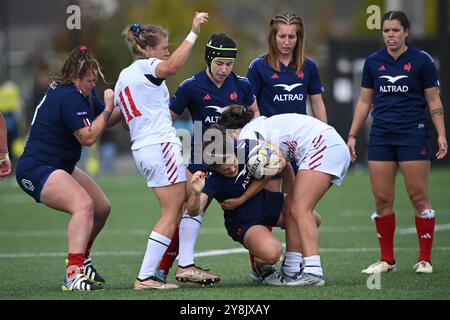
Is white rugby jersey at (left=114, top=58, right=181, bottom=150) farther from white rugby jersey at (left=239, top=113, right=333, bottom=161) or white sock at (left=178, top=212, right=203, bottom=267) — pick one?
white sock at (left=178, top=212, right=203, bottom=267)

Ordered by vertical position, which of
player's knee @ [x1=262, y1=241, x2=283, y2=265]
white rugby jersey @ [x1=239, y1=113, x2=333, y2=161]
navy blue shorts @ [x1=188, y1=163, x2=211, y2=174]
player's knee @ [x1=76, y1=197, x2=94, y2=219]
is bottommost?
player's knee @ [x1=262, y1=241, x2=283, y2=265]

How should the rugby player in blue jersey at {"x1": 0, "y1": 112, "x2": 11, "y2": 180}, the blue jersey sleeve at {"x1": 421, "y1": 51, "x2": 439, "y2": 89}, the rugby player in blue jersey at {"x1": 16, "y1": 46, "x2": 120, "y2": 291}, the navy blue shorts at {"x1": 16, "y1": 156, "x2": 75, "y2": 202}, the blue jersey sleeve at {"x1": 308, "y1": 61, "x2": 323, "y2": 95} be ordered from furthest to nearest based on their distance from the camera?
the blue jersey sleeve at {"x1": 308, "y1": 61, "x2": 323, "y2": 95}
the blue jersey sleeve at {"x1": 421, "y1": 51, "x2": 439, "y2": 89}
the rugby player in blue jersey at {"x1": 0, "y1": 112, "x2": 11, "y2": 180}
the navy blue shorts at {"x1": 16, "y1": 156, "x2": 75, "y2": 202}
the rugby player in blue jersey at {"x1": 16, "y1": 46, "x2": 120, "y2": 291}

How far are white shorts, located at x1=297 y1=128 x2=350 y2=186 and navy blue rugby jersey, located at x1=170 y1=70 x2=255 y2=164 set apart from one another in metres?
0.89

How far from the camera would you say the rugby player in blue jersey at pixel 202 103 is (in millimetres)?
8117

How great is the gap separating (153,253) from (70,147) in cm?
119

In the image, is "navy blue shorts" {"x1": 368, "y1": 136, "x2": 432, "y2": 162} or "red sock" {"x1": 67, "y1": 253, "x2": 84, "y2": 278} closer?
"red sock" {"x1": 67, "y1": 253, "x2": 84, "y2": 278}

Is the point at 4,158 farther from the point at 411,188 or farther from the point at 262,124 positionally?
the point at 411,188

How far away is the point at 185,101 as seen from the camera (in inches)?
332

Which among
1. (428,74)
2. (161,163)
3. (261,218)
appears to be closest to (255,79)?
(261,218)

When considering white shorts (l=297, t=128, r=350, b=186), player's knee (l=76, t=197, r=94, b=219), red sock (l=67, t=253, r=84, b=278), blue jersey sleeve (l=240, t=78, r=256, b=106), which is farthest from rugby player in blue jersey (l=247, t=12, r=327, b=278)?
red sock (l=67, t=253, r=84, b=278)

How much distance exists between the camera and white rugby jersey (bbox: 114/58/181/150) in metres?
7.73

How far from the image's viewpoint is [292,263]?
818 centimetres

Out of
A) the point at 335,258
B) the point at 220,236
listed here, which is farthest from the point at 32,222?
the point at 335,258

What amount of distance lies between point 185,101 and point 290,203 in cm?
129
